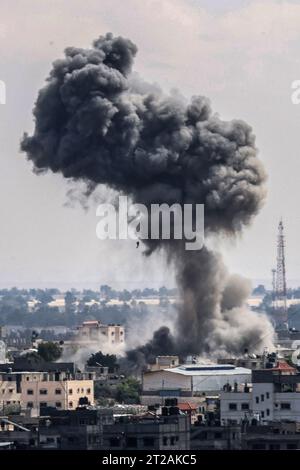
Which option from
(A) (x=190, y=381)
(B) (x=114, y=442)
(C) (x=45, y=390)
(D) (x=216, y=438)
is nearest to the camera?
(B) (x=114, y=442)

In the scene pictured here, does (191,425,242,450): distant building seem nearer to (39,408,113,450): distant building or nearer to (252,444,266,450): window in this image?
(252,444,266,450): window

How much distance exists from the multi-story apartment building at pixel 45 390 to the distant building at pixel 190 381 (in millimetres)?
2255

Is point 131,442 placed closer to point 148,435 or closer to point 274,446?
point 148,435

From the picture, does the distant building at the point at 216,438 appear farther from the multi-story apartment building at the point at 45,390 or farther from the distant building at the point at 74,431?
the multi-story apartment building at the point at 45,390

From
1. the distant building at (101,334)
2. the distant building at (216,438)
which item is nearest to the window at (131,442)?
the distant building at (216,438)

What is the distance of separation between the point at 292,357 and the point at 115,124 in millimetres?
11785

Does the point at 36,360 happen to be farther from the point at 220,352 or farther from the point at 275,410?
the point at 275,410

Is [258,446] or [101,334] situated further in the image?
[101,334]

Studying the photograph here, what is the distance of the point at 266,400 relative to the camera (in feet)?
287

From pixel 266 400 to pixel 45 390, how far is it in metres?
16.7

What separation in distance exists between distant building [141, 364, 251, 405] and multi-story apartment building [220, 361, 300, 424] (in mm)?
10918

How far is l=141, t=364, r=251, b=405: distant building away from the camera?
10219 cm

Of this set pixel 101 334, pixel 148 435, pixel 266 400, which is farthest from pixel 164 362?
pixel 101 334

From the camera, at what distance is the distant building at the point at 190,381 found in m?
102
